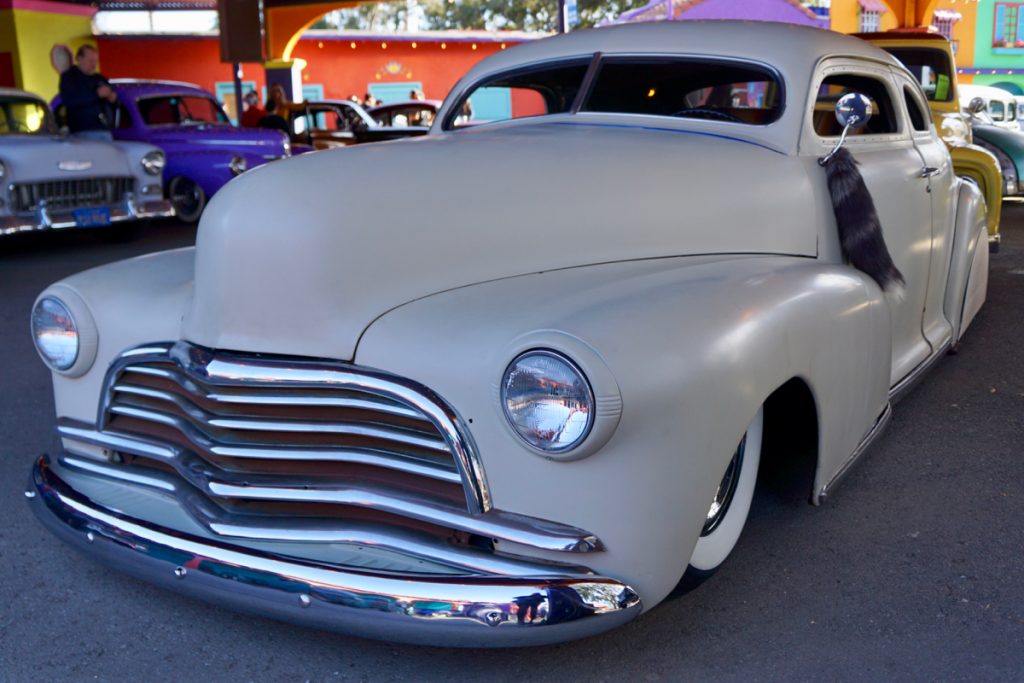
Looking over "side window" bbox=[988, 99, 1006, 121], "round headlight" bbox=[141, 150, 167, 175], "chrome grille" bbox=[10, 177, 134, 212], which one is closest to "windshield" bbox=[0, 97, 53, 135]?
"chrome grille" bbox=[10, 177, 134, 212]

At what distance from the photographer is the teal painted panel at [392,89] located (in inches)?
977

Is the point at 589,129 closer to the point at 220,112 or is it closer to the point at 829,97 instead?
the point at 829,97

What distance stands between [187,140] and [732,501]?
855cm

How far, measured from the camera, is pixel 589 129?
313 centimetres

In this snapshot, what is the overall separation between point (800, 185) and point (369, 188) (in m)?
1.28

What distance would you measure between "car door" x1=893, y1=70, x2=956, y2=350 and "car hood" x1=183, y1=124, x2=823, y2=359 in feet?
3.55

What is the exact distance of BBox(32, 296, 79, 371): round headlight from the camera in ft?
8.53

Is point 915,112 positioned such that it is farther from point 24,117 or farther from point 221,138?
point 221,138

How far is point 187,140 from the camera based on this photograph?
9898 mm

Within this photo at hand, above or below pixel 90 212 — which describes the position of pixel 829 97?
above

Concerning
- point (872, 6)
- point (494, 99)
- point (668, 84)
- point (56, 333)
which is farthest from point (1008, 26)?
point (56, 333)

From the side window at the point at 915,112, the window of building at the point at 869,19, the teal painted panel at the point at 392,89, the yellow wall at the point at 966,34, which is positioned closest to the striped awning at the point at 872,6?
the window of building at the point at 869,19

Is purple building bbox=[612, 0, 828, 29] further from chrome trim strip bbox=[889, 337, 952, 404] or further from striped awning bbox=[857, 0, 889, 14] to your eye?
chrome trim strip bbox=[889, 337, 952, 404]

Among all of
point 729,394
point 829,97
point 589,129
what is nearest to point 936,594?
point 729,394
